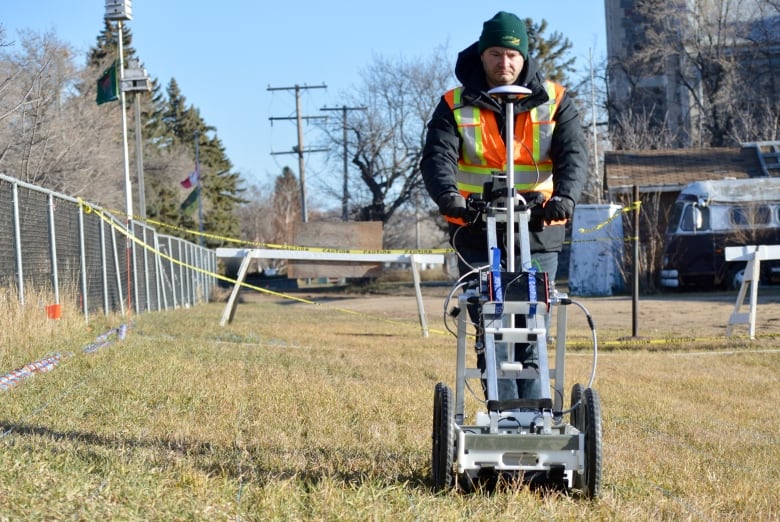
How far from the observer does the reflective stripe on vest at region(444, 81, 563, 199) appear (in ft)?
14.7

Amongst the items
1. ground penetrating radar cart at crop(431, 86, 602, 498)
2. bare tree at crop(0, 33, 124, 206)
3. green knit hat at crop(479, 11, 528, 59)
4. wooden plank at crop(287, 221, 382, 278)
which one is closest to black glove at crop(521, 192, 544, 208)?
ground penetrating radar cart at crop(431, 86, 602, 498)

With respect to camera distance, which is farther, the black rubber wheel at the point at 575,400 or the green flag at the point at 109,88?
the green flag at the point at 109,88

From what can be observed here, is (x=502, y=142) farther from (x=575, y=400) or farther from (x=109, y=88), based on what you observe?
(x=109, y=88)

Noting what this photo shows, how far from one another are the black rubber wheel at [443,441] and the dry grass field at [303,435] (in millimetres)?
71

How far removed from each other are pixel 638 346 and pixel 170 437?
8.40m

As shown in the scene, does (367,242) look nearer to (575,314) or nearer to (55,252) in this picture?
(575,314)

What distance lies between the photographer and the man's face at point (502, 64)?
4426 millimetres

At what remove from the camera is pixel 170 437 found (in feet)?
15.8

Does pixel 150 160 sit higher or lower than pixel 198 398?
higher

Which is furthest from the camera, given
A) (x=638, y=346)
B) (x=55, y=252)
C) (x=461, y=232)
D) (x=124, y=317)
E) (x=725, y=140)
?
(x=725, y=140)

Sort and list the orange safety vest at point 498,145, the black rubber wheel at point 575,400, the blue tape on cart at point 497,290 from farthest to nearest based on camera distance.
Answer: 1. the orange safety vest at point 498,145
2. the black rubber wheel at point 575,400
3. the blue tape on cart at point 497,290

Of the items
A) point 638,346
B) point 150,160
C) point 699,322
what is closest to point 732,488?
point 638,346

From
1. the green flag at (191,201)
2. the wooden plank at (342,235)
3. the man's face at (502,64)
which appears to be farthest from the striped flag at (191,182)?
the man's face at (502,64)

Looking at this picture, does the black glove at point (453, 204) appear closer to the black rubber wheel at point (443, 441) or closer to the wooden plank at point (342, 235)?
the black rubber wheel at point (443, 441)
